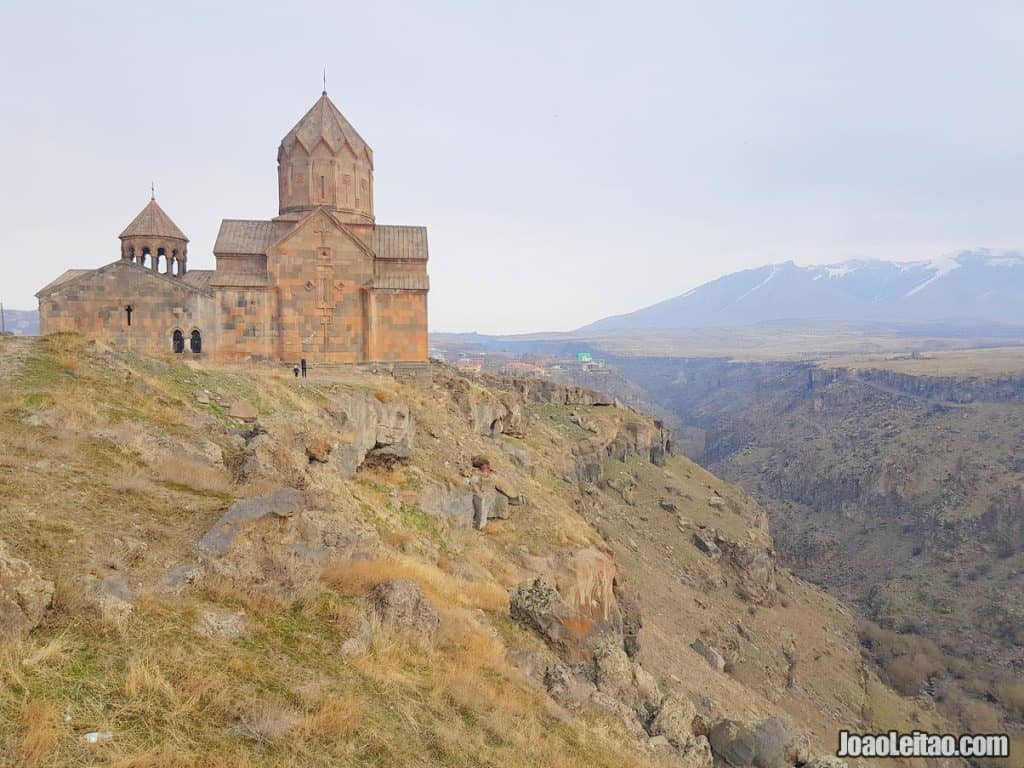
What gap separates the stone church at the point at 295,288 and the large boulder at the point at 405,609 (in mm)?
18026

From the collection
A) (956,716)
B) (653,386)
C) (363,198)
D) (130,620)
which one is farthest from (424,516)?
(653,386)

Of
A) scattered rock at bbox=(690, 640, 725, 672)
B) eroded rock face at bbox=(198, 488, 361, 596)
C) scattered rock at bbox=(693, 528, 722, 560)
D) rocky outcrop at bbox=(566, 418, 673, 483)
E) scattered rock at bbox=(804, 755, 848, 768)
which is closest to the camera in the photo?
eroded rock face at bbox=(198, 488, 361, 596)

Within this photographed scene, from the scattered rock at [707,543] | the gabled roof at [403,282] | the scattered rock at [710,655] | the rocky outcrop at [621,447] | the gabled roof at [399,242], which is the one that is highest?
the gabled roof at [399,242]

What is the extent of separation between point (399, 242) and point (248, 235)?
5628 millimetres

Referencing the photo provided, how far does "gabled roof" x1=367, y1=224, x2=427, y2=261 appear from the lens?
82.0ft

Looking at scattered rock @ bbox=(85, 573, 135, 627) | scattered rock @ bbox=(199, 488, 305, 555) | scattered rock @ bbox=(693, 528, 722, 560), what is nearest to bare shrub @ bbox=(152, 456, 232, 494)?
scattered rock @ bbox=(199, 488, 305, 555)

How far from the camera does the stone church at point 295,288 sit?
22.7 meters

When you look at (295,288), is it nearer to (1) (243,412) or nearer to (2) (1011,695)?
(1) (243,412)

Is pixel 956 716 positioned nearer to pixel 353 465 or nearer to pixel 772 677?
pixel 772 677

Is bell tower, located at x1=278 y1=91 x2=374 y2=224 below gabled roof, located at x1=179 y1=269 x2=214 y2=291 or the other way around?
the other way around

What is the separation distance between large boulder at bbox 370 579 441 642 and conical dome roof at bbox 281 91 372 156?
22644mm

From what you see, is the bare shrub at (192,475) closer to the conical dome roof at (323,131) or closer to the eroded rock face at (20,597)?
the eroded rock face at (20,597)

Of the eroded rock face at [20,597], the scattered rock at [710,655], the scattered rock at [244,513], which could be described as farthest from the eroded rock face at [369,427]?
the scattered rock at [710,655]

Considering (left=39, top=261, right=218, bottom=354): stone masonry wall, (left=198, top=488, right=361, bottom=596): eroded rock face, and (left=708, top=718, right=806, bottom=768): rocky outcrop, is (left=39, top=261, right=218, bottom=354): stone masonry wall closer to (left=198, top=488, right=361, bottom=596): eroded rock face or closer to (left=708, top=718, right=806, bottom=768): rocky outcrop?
(left=198, top=488, right=361, bottom=596): eroded rock face
